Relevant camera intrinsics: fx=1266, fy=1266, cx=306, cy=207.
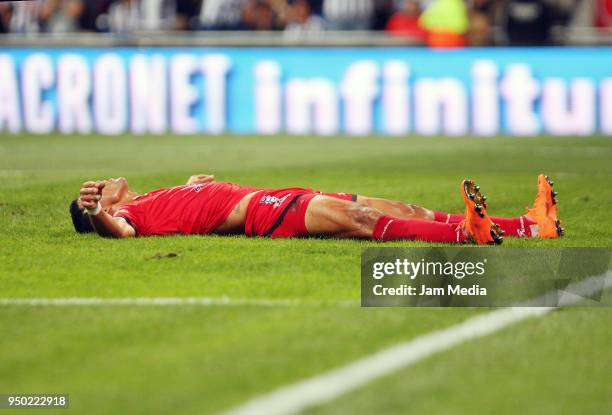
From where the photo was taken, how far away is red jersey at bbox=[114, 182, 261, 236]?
7926 millimetres

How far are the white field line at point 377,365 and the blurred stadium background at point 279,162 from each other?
7cm

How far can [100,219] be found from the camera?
7742 mm

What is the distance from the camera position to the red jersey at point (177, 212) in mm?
7926

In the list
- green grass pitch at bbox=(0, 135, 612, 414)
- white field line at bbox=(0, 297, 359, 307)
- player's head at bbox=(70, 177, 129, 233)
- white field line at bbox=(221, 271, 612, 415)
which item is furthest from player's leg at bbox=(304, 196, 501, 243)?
white field line at bbox=(0, 297, 359, 307)

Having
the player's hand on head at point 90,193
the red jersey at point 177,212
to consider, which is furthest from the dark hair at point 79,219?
the player's hand on head at point 90,193

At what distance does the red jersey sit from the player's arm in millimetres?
92

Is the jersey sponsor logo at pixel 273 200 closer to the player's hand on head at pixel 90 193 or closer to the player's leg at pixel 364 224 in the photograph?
the player's leg at pixel 364 224

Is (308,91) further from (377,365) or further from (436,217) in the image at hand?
(377,365)

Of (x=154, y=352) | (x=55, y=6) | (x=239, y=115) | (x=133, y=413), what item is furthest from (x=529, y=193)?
(x=55, y=6)

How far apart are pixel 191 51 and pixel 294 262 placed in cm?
1447

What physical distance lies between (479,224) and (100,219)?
231 cm

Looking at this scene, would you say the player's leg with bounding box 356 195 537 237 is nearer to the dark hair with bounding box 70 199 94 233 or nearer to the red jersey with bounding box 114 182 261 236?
the red jersey with bounding box 114 182 261 236

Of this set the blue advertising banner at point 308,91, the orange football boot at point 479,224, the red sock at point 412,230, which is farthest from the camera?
the blue advertising banner at point 308,91

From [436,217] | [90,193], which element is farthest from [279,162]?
[90,193]
